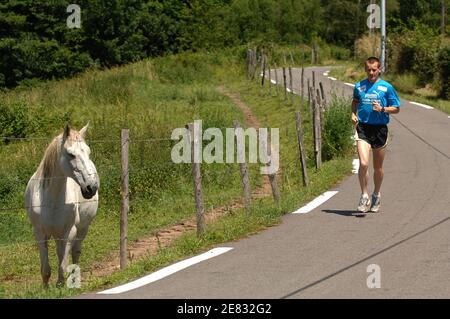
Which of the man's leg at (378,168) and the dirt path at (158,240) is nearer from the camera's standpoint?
the man's leg at (378,168)

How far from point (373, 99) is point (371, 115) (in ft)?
0.79

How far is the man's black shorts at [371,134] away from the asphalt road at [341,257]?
3.45 ft

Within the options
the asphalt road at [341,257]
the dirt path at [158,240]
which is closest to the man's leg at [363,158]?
→ the asphalt road at [341,257]

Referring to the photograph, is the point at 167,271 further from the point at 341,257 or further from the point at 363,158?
the point at 363,158

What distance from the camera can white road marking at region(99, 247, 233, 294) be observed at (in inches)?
329

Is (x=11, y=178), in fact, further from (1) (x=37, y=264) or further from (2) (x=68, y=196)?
(2) (x=68, y=196)

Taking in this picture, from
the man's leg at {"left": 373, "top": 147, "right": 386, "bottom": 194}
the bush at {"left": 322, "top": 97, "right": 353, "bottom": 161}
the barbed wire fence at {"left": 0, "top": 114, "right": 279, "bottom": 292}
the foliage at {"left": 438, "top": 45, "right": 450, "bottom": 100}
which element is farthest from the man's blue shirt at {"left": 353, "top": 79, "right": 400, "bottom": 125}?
the foliage at {"left": 438, "top": 45, "right": 450, "bottom": 100}

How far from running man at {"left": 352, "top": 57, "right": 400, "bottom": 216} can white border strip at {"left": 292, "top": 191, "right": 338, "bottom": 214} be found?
0.98 metres

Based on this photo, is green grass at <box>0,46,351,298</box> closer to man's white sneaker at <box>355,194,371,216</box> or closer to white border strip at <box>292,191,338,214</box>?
white border strip at <box>292,191,338,214</box>

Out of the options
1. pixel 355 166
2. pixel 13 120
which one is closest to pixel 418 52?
pixel 13 120

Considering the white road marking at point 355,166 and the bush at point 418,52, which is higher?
the bush at point 418,52

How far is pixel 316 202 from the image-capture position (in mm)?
14008

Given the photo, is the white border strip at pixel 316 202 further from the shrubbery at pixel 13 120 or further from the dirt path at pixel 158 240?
the shrubbery at pixel 13 120

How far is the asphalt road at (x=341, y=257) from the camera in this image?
797 cm
